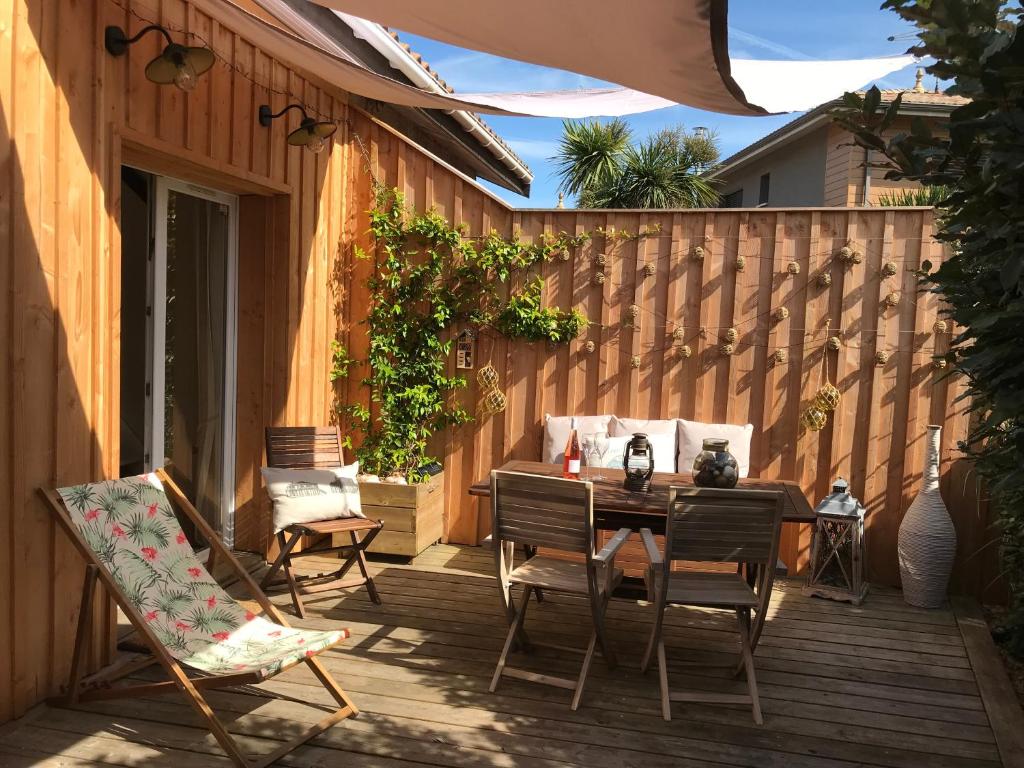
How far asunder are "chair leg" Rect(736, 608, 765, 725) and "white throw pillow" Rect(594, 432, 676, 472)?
1.87 metres

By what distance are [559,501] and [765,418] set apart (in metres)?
2.63

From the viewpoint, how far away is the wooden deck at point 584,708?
3.15 m

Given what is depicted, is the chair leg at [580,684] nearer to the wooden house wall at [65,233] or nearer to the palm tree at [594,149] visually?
the wooden house wall at [65,233]

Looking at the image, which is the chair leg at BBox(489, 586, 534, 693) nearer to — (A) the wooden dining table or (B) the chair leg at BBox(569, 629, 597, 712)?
(B) the chair leg at BBox(569, 629, 597, 712)

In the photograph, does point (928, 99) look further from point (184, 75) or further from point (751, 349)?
point (184, 75)

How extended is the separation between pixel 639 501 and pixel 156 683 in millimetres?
2245

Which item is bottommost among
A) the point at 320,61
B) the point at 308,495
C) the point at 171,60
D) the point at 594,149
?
the point at 308,495

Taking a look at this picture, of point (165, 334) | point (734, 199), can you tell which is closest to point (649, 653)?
point (165, 334)

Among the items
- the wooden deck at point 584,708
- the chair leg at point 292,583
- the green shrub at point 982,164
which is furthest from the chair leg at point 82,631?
the green shrub at point 982,164

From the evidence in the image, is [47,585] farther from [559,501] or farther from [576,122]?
[576,122]

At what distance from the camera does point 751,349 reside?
19.0 ft

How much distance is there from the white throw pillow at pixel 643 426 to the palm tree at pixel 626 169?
9.33 meters

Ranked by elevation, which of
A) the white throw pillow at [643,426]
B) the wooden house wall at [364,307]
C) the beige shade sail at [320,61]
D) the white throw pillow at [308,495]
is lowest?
the white throw pillow at [308,495]

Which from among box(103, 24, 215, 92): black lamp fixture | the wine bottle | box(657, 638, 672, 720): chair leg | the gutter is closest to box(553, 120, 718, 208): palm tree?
the gutter
